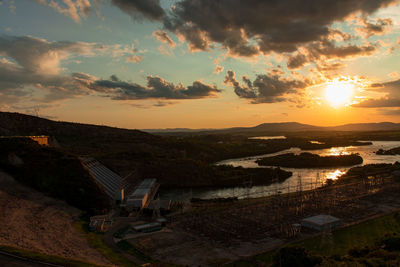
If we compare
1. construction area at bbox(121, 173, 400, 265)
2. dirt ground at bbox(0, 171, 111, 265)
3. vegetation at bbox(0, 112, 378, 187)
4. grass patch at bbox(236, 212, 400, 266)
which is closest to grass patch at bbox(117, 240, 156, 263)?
construction area at bbox(121, 173, 400, 265)

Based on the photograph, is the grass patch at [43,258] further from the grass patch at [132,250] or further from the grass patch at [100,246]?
the grass patch at [132,250]

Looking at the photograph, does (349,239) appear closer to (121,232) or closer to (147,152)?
(121,232)

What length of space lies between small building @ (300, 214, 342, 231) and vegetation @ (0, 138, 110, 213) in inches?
1293

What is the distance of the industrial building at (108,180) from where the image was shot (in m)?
61.0

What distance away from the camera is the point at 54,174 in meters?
55.0

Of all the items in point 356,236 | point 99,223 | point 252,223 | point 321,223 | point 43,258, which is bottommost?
point 356,236

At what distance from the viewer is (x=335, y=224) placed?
4284cm

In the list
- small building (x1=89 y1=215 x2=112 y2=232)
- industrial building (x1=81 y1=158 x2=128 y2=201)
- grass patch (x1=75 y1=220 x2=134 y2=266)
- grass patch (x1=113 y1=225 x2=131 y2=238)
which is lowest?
grass patch (x1=113 y1=225 x2=131 y2=238)

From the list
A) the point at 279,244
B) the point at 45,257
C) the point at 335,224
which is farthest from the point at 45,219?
the point at 335,224

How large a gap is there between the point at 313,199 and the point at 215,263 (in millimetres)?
36059

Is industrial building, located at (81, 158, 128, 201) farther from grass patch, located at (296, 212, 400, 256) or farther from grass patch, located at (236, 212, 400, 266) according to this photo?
grass patch, located at (296, 212, 400, 256)

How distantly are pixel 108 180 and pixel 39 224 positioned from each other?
102ft

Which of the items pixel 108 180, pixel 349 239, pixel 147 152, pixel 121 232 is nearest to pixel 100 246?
pixel 121 232

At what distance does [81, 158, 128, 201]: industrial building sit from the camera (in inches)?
2402
